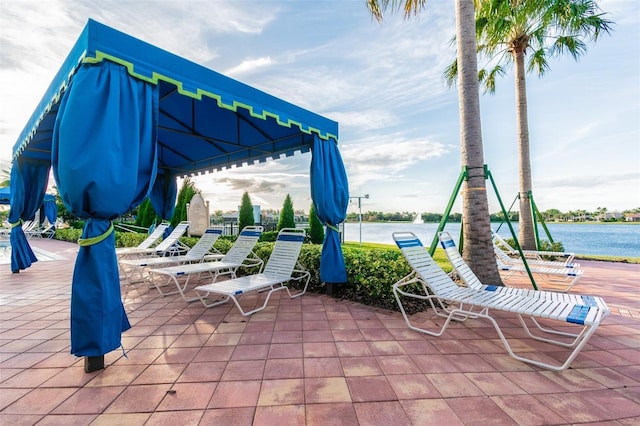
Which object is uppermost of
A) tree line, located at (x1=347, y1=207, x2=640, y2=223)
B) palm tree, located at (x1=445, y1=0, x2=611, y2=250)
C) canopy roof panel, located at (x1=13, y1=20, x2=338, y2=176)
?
palm tree, located at (x1=445, y1=0, x2=611, y2=250)

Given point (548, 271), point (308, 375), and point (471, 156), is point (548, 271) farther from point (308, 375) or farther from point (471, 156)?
point (308, 375)

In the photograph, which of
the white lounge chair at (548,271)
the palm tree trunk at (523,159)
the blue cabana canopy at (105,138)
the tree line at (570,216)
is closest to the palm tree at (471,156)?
the white lounge chair at (548,271)

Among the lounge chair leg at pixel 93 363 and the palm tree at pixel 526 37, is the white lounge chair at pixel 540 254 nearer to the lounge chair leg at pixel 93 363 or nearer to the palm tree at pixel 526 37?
the palm tree at pixel 526 37

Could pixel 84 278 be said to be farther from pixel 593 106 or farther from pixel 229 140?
pixel 593 106

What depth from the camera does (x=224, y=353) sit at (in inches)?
107

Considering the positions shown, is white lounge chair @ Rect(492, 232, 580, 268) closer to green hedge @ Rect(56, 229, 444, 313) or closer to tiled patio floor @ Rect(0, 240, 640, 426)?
tiled patio floor @ Rect(0, 240, 640, 426)

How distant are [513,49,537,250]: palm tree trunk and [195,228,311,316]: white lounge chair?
663 cm

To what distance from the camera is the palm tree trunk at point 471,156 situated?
469 centimetres

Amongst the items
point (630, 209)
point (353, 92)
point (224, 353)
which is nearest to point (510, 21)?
point (353, 92)

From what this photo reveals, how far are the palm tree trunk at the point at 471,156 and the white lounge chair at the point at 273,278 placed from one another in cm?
279

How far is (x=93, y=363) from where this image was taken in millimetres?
2424

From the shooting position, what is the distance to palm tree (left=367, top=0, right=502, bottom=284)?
15.4ft

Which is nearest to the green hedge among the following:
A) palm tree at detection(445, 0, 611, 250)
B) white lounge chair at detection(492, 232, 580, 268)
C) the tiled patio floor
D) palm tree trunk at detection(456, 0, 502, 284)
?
the tiled patio floor

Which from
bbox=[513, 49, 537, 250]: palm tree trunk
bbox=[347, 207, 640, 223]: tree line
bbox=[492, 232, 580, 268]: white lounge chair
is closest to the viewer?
bbox=[492, 232, 580, 268]: white lounge chair
